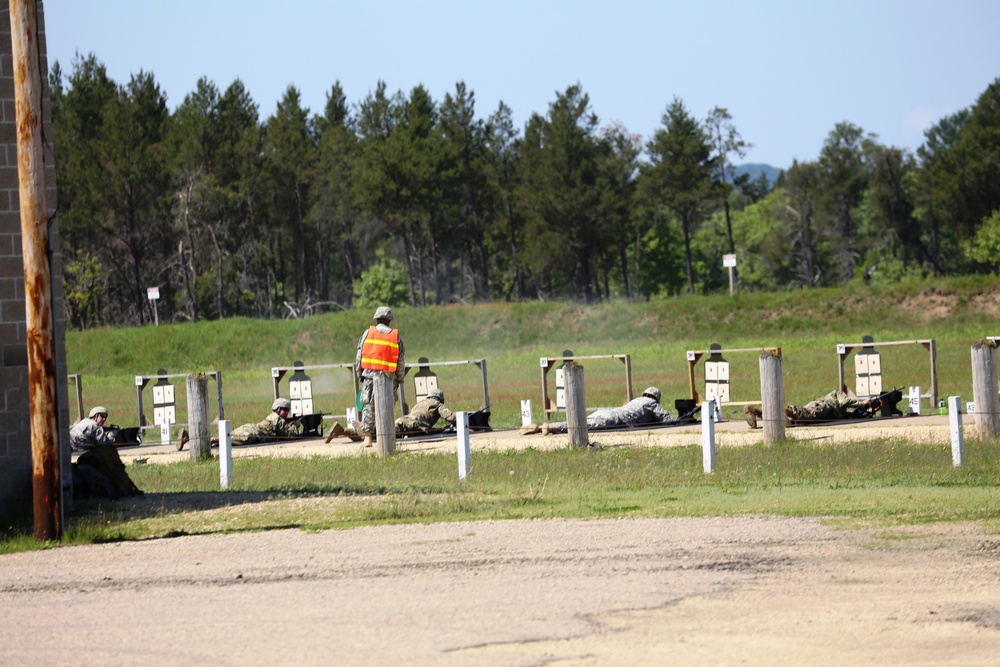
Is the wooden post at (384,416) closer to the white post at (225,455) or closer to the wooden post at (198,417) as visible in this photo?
the wooden post at (198,417)

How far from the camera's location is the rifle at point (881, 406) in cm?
2275

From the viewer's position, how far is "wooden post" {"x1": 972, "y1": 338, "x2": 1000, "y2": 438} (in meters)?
17.7

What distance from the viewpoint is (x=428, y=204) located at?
79625 mm

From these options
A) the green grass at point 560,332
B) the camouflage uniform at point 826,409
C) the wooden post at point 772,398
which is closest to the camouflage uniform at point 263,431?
A: the camouflage uniform at point 826,409

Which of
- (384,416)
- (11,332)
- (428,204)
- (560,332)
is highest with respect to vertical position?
(428,204)

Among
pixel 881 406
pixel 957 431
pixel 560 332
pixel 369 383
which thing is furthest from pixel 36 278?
pixel 560 332

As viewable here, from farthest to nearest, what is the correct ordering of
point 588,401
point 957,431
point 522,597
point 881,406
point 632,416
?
1. point 588,401
2. point 881,406
3. point 632,416
4. point 957,431
5. point 522,597

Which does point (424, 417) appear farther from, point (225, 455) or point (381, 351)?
point (225, 455)

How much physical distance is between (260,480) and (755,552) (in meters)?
8.73

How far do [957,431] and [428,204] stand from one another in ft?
215

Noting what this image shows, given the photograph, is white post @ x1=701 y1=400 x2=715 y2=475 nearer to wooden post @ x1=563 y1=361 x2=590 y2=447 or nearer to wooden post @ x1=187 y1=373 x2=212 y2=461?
wooden post @ x1=563 y1=361 x2=590 y2=447

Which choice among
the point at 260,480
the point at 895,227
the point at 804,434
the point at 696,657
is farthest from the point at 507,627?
the point at 895,227

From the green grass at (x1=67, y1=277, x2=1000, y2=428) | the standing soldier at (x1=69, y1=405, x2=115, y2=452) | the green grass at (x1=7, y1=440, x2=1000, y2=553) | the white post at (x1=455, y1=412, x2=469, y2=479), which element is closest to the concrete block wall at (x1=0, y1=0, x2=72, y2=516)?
the green grass at (x1=7, y1=440, x2=1000, y2=553)

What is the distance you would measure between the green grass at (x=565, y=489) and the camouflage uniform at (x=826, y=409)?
324cm
